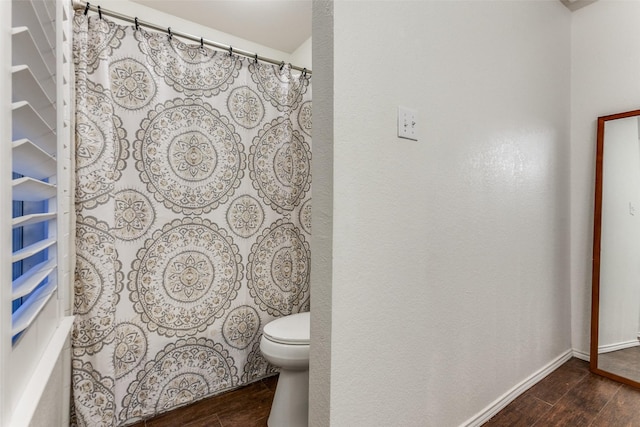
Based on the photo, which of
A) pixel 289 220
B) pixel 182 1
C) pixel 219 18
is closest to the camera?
pixel 289 220

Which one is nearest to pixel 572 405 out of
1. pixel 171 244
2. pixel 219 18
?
pixel 171 244

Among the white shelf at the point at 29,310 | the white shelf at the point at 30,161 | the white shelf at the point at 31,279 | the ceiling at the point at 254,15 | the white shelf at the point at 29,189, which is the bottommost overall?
the white shelf at the point at 29,310

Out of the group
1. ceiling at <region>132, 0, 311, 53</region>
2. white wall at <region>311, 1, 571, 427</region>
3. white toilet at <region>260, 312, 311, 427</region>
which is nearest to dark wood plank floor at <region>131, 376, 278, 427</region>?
white toilet at <region>260, 312, 311, 427</region>

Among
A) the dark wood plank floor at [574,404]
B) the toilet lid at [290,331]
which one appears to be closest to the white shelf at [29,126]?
the toilet lid at [290,331]

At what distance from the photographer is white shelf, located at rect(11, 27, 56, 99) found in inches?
24.3

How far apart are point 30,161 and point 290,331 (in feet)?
3.82

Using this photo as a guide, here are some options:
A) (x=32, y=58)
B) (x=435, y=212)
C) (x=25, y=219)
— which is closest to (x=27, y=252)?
(x=25, y=219)

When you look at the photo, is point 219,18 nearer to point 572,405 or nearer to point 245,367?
point 245,367

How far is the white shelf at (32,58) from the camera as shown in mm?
618

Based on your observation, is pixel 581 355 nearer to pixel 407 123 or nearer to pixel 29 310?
pixel 407 123

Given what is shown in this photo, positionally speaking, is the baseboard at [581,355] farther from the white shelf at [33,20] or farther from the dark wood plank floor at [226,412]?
the white shelf at [33,20]

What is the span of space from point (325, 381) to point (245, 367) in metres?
1.10

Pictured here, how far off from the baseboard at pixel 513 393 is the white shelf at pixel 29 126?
1783 mm

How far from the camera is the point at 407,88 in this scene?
1100mm
